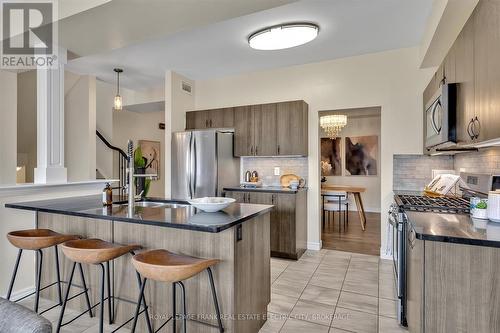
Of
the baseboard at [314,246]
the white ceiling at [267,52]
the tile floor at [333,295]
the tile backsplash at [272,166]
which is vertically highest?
the white ceiling at [267,52]

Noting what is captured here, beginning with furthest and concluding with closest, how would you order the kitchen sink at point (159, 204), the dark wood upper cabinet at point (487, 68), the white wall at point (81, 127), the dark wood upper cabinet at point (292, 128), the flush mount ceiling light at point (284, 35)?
1. the white wall at point (81, 127)
2. the dark wood upper cabinet at point (292, 128)
3. the flush mount ceiling light at point (284, 35)
4. the kitchen sink at point (159, 204)
5. the dark wood upper cabinet at point (487, 68)

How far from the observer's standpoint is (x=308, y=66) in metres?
4.18

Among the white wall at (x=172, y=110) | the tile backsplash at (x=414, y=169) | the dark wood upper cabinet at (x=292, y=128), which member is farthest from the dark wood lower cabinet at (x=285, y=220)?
the white wall at (x=172, y=110)

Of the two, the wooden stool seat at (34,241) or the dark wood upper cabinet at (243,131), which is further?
the dark wood upper cabinet at (243,131)

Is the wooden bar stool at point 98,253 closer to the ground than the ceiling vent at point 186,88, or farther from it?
closer to the ground

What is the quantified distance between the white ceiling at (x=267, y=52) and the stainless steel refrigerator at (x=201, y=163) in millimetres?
1094

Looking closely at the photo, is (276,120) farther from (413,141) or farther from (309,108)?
(413,141)

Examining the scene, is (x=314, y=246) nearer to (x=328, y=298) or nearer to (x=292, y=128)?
(x=328, y=298)

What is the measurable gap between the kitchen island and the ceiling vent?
9.96 ft

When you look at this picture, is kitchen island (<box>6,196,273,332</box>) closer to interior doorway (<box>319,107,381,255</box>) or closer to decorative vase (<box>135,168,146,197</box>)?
→ decorative vase (<box>135,168,146,197</box>)

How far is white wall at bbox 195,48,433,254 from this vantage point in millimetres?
3588

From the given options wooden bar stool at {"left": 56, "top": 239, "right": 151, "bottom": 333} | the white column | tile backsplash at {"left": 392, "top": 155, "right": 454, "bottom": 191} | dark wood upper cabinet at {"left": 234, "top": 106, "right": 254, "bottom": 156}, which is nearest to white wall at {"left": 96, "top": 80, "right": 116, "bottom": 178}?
the white column

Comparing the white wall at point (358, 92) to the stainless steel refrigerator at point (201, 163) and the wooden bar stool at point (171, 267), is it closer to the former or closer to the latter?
the stainless steel refrigerator at point (201, 163)

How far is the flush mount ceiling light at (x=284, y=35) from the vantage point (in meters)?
2.92
